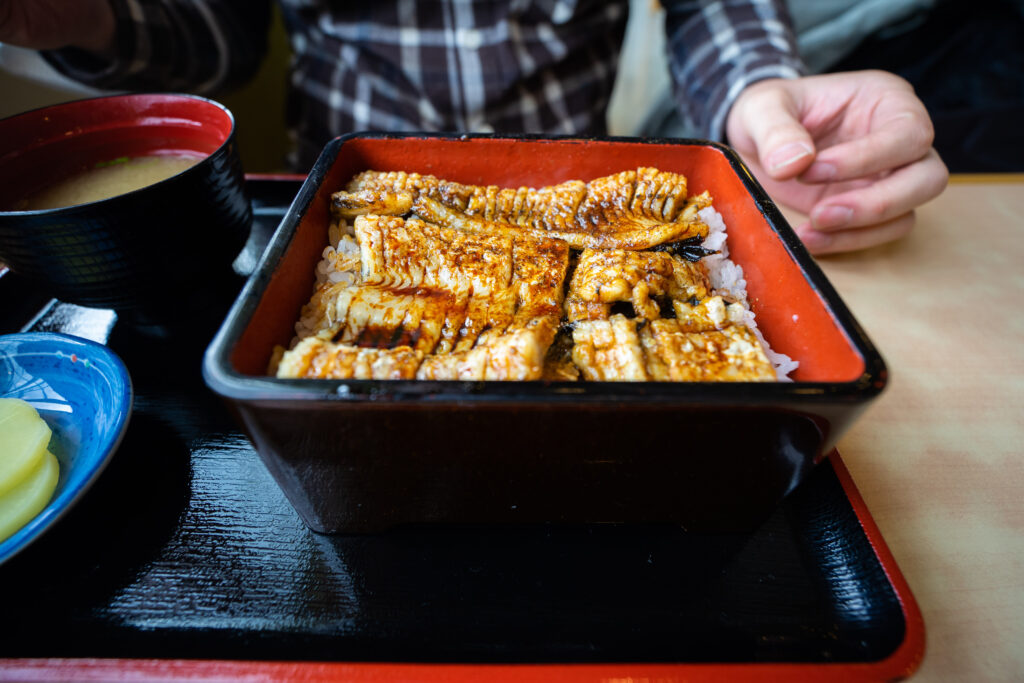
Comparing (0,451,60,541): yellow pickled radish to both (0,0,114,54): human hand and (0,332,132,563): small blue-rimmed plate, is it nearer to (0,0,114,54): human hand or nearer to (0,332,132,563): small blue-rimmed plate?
(0,332,132,563): small blue-rimmed plate

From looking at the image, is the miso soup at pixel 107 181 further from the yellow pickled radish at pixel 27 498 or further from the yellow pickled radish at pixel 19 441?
the yellow pickled radish at pixel 27 498

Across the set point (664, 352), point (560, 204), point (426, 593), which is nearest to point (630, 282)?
point (664, 352)

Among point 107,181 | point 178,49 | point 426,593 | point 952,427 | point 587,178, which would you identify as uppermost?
point 178,49

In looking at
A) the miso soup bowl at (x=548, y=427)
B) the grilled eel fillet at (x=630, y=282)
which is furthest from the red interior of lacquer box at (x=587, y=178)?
the grilled eel fillet at (x=630, y=282)

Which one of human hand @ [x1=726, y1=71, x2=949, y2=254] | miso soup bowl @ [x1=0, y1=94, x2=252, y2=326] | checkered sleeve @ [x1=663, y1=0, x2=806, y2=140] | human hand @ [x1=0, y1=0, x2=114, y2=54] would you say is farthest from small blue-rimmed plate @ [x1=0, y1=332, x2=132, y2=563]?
checkered sleeve @ [x1=663, y1=0, x2=806, y2=140]

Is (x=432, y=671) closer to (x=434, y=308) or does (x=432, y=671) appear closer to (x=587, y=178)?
(x=434, y=308)

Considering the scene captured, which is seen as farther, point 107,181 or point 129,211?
point 107,181
